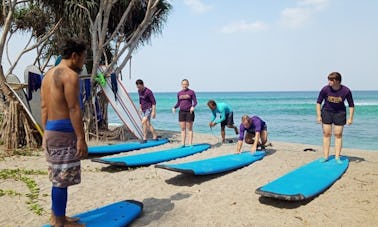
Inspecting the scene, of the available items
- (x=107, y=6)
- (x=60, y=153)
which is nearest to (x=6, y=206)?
(x=60, y=153)

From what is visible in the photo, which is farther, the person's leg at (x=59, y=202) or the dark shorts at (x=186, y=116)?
the dark shorts at (x=186, y=116)

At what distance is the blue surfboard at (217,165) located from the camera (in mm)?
5312

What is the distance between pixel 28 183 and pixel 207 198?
2772 mm

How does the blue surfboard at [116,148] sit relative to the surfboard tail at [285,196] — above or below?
below

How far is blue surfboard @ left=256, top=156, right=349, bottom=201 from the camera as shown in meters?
4.11

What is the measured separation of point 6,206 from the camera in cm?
418

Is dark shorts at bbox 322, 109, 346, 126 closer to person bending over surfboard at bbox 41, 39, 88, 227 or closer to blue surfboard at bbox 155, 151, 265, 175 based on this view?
blue surfboard at bbox 155, 151, 265, 175

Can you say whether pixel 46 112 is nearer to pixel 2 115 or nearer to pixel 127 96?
pixel 2 115

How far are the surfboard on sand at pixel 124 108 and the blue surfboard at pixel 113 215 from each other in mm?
6228

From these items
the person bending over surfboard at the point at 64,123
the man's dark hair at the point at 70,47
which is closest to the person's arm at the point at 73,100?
the person bending over surfboard at the point at 64,123

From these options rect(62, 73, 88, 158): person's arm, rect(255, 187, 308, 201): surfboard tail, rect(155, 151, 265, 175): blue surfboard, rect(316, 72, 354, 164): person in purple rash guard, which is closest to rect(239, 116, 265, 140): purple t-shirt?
rect(155, 151, 265, 175): blue surfboard

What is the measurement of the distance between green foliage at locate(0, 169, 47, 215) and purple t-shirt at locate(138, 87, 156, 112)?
11.8ft

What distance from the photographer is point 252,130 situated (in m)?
7.68

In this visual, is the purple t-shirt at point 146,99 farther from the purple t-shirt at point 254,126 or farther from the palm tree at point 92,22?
the purple t-shirt at point 254,126
